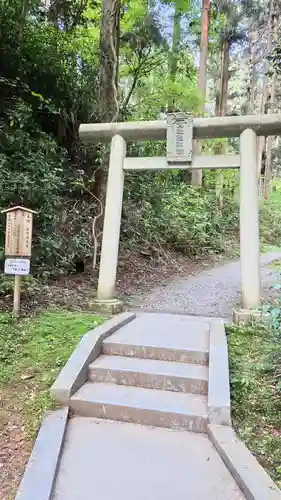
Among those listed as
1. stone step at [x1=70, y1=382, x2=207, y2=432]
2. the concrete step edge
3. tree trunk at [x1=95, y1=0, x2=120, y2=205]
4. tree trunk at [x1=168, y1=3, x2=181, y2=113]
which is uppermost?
tree trunk at [x1=168, y1=3, x2=181, y2=113]

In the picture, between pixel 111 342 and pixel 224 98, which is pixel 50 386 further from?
pixel 224 98

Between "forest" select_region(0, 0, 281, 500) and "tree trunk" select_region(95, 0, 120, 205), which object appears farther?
"tree trunk" select_region(95, 0, 120, 205)

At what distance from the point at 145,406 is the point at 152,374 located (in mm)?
435

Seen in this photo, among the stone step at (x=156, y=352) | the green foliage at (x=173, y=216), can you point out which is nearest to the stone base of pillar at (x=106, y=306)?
the stone step at (x=156, y=352)

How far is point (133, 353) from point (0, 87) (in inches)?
233

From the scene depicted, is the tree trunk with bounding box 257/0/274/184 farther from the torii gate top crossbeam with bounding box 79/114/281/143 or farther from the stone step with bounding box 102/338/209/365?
the stone step with bounding box 102/338/209/365

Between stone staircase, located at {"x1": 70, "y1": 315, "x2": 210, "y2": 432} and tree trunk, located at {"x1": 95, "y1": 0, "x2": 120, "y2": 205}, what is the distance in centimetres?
466

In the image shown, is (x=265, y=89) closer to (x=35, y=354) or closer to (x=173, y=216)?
(x=173, y=216)

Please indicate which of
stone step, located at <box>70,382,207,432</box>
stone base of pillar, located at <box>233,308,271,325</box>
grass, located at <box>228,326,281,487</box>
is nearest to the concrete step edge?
grass, located at <box>228,326,281,487</box>

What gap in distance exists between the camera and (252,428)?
10.6 feet

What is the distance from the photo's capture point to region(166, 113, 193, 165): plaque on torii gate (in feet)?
18.9

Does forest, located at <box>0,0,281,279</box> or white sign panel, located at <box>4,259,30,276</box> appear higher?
forest, located at <box>0,0,281,279</box>

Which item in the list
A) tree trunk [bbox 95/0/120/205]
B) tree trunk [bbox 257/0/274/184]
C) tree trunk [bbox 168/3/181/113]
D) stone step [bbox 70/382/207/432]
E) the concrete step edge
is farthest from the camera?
tree trunk [bbox 257/0/274/184]

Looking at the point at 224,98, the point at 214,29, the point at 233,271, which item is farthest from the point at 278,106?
the point at 233,271
